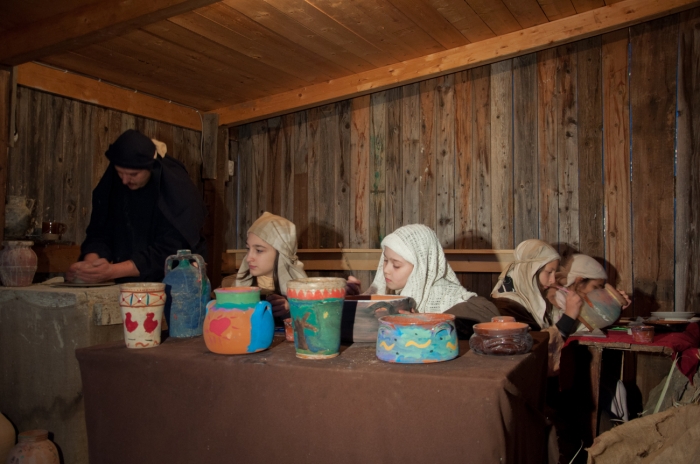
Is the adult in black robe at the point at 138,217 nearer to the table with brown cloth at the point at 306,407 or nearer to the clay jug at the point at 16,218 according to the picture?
the table with brown cloth at the point at 306,407

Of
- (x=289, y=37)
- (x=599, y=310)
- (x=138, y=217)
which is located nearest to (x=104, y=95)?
(x=289, y=37)

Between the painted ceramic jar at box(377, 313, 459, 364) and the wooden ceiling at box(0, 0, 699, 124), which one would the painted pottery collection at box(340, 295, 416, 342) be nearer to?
the painted ceramic jar at box(377, 313, 459, 364)

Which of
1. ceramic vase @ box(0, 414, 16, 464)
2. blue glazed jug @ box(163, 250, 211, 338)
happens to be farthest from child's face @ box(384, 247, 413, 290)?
ceramic vase @ box(0, 414, 16, 464)

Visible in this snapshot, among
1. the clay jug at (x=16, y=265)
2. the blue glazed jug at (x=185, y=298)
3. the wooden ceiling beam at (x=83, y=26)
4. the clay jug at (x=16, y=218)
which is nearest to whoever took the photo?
the blue glazed jug at (x=185, y=298)

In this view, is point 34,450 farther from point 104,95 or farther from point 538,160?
point 538,160

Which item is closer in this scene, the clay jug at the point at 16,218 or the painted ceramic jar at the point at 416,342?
the painted ceramic jar at the point at 416,342

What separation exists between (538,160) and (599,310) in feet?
5.02

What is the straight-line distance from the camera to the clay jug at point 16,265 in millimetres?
3230

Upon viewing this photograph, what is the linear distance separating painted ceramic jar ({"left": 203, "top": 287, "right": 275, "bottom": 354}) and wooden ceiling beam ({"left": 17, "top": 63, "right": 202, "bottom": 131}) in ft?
12.3

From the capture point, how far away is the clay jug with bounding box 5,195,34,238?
4.32 m

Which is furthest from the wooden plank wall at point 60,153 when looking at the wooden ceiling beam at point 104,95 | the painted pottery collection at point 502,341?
the painted pottery collection at point 502,341

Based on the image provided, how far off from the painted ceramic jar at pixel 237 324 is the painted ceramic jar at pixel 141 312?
0.85 ft

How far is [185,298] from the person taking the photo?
7.09ft

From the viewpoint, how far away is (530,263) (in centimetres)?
400
